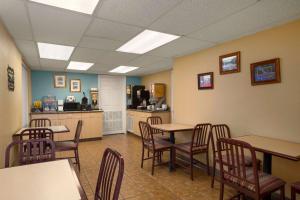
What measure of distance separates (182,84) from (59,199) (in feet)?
11.3

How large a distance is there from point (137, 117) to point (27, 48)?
3739mm

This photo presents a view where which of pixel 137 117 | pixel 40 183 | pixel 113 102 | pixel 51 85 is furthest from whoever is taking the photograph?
pixel 113 102

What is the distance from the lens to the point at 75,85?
243 inches

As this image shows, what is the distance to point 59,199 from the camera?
0.97m

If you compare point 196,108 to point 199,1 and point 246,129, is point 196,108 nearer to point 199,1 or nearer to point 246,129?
point 246,129

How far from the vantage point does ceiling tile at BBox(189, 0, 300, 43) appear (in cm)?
186

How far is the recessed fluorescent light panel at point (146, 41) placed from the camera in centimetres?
273

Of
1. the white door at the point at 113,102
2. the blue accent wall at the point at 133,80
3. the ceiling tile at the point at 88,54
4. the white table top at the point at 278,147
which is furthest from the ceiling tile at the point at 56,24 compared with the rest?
the blue accent wall at the point at 133,80

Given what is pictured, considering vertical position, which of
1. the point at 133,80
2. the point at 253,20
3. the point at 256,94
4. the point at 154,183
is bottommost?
the point at 154,183

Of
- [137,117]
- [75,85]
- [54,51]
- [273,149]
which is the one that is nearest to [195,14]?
[273,149]

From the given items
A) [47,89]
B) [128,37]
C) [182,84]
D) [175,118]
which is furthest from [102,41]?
[47,89]

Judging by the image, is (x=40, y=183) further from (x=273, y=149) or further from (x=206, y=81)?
(x=206, y=81)

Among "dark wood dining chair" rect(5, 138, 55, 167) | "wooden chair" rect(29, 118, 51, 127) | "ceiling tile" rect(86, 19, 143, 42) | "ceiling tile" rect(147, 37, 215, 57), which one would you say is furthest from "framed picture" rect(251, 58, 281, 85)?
"wooden chair" rect(29, 118, 51, 127)

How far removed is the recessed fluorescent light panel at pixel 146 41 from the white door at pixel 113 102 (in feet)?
11.3
